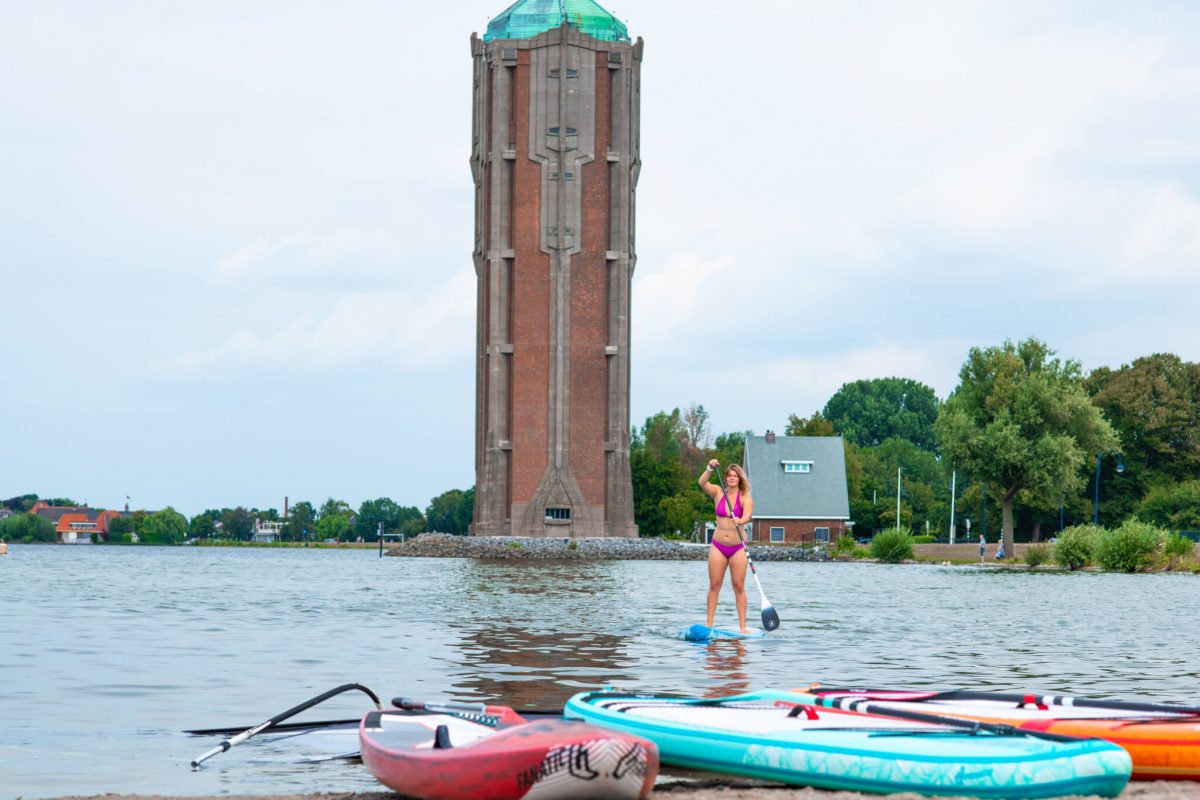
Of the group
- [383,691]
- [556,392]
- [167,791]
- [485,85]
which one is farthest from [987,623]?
[485,85]

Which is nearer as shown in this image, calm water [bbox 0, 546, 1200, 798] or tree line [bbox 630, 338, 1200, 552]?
calm water [bbox 0, 546, 1200, 798]

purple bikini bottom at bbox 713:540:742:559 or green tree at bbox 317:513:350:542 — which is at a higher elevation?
green tree at bbox 317:513:350:542

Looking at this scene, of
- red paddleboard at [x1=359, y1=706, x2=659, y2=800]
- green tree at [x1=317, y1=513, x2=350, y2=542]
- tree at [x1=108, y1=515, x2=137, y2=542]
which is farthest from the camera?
green tree at [x1=317, y1=513, x2=350, y2=542]

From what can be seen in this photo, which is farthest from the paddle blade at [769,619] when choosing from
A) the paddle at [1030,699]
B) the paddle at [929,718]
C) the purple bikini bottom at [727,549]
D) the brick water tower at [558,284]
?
the brick water tower at [558,284]

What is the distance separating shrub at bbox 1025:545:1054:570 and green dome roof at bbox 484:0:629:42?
42.8 metres

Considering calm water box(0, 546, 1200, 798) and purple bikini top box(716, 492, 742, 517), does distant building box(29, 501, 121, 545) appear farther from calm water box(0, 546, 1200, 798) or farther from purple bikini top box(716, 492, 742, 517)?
purple bikini top box(716, 492, 742, 517)

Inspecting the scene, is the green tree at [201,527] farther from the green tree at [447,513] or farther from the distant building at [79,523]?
the green tree at [447,513]

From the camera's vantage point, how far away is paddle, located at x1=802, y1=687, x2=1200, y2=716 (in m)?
9.02

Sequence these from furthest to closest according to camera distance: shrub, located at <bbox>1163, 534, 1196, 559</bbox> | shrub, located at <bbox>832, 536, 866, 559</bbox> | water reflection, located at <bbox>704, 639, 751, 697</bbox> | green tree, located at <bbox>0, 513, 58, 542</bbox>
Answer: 1. green tree, located at <bbox>0, 513, 58, 542</bbox>
2. shrub, located at <bbox>832, 536, 866, 559</bbox>
3. shrub, located at <bbox>1163, 534, 1196, 559</bbox>
4. water reflection, located at <bbox>704, 639, 751, 697</bbox>

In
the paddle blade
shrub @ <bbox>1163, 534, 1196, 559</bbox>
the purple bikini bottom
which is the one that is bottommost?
the paddle blade

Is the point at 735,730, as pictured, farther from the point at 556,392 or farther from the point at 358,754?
the point at 556,392

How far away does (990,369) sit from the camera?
7800 centimetres

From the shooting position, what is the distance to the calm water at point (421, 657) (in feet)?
32.0

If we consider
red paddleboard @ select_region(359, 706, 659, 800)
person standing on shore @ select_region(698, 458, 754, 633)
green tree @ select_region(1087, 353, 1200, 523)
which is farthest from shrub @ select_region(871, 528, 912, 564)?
red paddleboard @ select_region(359, 706, 659, 800)
